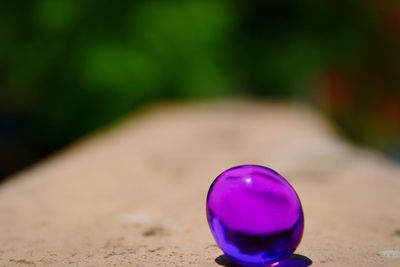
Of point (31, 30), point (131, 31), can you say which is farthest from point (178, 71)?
point (31, 30)

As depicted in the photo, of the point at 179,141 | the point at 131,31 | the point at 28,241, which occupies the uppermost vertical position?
the point at 131,31

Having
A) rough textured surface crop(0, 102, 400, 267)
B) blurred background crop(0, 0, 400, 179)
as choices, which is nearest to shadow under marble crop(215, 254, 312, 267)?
rough textured surface crop(0, 102, 400, 267)

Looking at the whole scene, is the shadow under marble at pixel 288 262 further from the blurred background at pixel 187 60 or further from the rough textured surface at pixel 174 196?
the blurred background at pixel 187 60

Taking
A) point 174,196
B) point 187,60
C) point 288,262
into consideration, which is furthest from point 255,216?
point 187,60

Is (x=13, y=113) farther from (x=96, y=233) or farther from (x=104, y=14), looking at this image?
(x=96, y=233)

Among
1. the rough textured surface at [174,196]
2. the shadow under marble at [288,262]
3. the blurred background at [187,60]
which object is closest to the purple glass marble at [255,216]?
the shadow under marble at [288,262]

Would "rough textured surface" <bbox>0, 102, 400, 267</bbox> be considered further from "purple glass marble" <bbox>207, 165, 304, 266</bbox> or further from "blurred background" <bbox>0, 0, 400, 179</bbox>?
"blurred background" <bbox>0, 0, 400, 179</bbox>
